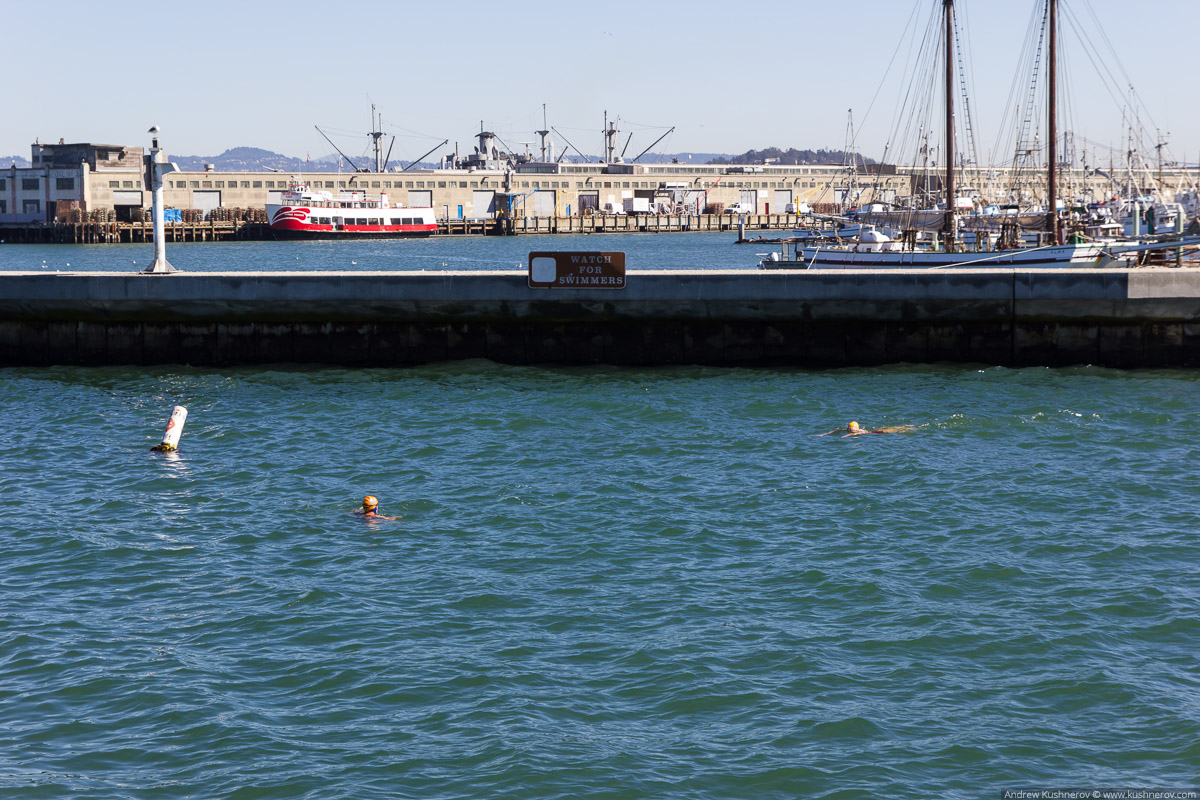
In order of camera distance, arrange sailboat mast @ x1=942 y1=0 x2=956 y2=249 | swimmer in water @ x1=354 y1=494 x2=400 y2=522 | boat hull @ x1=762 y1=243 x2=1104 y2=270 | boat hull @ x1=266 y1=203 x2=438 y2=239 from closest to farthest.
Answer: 1. swimmer in water @ x1=354 y1=494 x2=400 y2=522
2. boat hull @ x1=762 y1=243 x2=1104 y2=270
3. sailboat mast @ x1=942 y1=0 x2=956 y2=249
4. boat hull @ x1=266 y1=203 x2=438 y2=239

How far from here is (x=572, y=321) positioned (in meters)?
31.5

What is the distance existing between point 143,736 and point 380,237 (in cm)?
13270

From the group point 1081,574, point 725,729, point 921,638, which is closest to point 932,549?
point 1081,574

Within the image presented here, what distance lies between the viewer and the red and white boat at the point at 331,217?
134 m

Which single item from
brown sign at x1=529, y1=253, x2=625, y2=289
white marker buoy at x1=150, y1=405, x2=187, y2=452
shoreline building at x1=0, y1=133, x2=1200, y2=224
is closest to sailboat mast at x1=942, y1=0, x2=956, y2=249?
brown sign at x1=529, y1=253, x2=625, y2=289

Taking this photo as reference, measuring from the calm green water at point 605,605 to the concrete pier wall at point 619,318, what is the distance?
4.50 meters

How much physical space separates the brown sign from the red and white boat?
108865 mm

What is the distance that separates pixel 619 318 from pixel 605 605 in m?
17.3

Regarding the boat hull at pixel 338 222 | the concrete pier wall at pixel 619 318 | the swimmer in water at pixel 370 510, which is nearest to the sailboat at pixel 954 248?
the concrete pier wall at pixel 619 318

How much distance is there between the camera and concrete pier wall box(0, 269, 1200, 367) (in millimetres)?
29672

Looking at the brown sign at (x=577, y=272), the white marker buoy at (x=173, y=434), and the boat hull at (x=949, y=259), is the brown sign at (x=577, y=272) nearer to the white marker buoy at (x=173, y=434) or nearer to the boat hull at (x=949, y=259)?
the white marker buoy at (x=173, y=434)

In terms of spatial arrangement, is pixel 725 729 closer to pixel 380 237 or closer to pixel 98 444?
pixel 98 444

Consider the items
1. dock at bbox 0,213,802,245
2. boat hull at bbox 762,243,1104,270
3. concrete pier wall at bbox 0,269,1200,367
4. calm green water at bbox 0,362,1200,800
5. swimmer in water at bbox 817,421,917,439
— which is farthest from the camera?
dock at bbox 0,213,802,245

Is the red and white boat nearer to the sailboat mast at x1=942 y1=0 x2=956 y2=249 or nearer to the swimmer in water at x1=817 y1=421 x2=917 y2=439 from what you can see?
the sailboat mast at x1=942 y1=0 x2=956 y2=249
